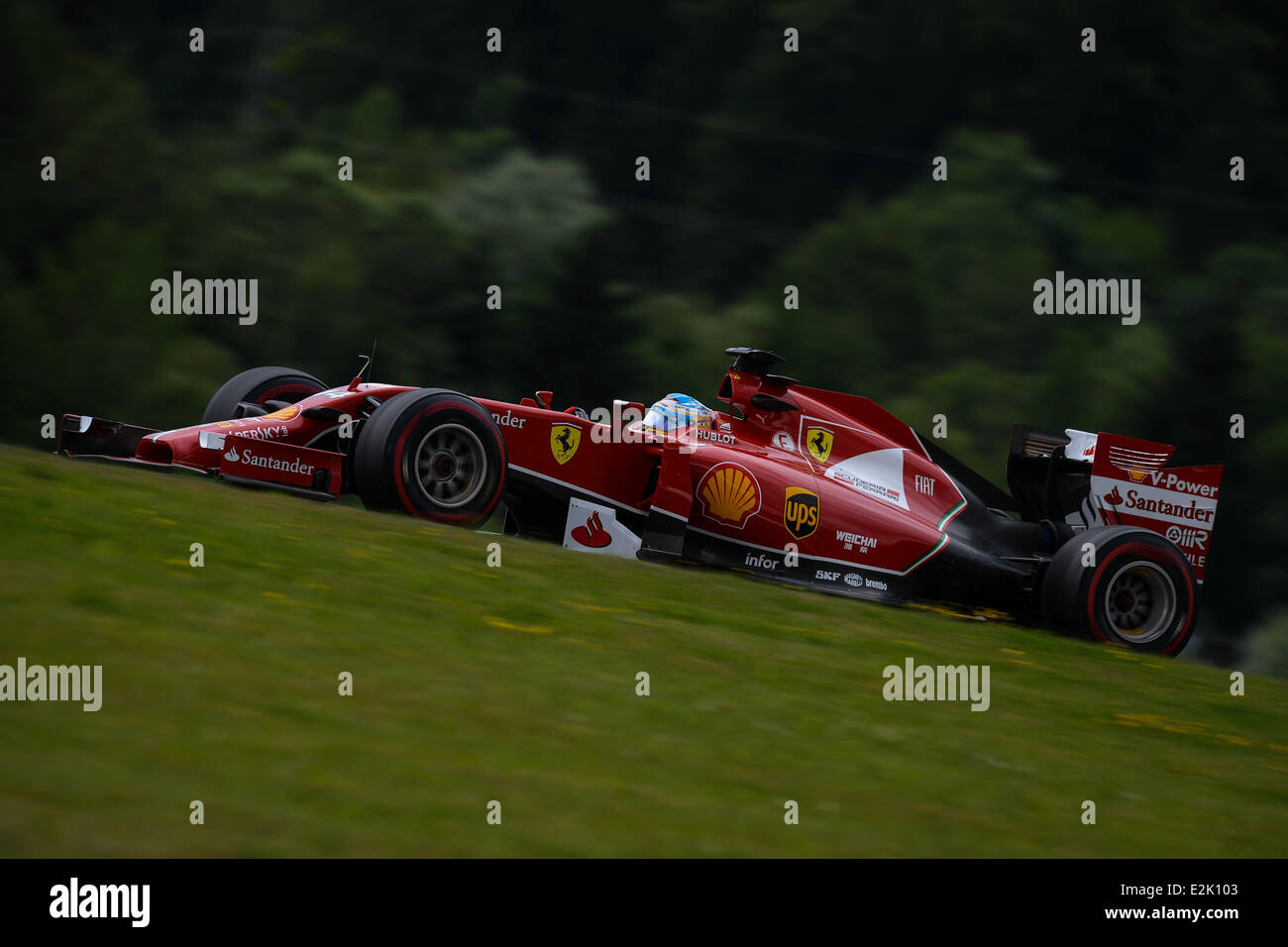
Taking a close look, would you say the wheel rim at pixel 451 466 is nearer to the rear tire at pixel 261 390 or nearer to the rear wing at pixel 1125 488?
the rear tire at pixel 261 390

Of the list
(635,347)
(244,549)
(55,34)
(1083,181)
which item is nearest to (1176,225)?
(1083,181)

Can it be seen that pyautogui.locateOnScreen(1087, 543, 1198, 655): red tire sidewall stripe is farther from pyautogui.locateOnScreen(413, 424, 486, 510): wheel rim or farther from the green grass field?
pyautogui.locateOnScreen(413, 424, 486, 510): wheel rim

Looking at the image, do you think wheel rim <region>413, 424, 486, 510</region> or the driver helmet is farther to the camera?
the driver helmet

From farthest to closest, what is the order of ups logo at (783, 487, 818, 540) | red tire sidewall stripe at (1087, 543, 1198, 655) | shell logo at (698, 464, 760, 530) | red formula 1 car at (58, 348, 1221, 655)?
1. red tire sidewall stripe at (1087, 543, 1198, 655)
2. ups logo at (783, 487, 818, 540)
3. shell logo at (698, 464, 760, 530)
4. red formula 1 car at (58, 348, 1221, 655)

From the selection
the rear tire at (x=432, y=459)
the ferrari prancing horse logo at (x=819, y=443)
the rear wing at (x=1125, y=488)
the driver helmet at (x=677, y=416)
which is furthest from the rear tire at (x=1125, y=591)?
the rear tire at (x=432, y=459)

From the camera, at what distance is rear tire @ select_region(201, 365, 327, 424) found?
36.5ft

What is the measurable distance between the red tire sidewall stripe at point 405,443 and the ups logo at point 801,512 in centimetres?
214

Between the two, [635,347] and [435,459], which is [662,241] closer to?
[635,347]

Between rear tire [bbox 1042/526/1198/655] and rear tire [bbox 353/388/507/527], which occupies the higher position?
rear tire [bbox 353/388/507/527]

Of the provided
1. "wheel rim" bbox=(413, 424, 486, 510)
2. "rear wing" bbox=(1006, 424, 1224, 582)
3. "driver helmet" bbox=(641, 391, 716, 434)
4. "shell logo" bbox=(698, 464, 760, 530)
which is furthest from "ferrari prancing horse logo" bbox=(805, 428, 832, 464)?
"wheel rim" bbox=(413, 424, 486, 510)

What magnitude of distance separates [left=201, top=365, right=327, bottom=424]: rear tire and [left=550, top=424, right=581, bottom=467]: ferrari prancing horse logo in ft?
6.18

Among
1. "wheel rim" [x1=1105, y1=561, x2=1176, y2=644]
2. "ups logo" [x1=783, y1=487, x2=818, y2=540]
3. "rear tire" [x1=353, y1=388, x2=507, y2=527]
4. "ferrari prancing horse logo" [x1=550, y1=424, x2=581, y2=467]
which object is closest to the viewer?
"rear tire" [x1=353, y1=388, x2=507, y2=527]

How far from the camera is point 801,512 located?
11.1 m

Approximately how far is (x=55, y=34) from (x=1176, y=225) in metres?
51.7
